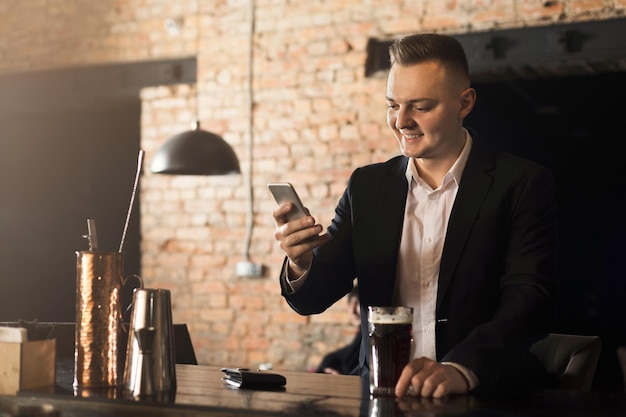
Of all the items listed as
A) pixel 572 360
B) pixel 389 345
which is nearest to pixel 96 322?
pixel 389 345

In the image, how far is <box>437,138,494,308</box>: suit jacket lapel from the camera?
92.3 inches

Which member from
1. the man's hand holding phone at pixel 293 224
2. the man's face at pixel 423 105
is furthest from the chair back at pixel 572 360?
the man's hand holding phone at pixel 293 224

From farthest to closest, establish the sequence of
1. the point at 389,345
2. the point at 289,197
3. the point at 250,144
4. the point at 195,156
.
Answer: the point at 250,144
the point at 195,156
the point at 289,197
the point at 389,345

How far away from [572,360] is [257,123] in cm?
385

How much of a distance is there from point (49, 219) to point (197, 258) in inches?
60.9

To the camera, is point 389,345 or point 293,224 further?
point 293,224

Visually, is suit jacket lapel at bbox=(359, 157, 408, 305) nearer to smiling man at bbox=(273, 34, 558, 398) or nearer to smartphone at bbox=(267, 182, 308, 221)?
smiling man at bbox=(273, 34, 558, 398)

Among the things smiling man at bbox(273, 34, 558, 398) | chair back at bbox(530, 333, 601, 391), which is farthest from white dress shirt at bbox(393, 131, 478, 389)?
chair back at bbox(530, 333, 601, 391)

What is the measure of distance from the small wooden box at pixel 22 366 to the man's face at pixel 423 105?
1.00 metres

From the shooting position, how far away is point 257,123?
6.01m

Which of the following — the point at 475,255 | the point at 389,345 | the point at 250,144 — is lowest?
the point at 389,345

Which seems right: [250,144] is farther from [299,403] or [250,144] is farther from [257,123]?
[299,403]

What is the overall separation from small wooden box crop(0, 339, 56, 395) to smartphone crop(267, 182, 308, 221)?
60 cm

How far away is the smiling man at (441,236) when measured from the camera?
2.21 m
